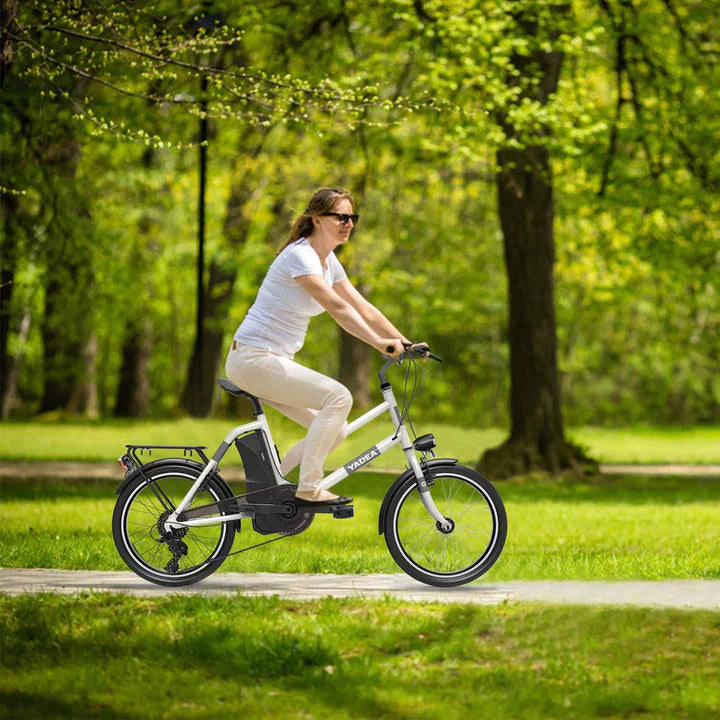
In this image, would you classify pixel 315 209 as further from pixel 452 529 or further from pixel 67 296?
pixel 67 296

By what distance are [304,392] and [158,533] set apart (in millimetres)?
1183

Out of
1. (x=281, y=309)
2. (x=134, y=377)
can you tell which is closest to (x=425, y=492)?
(x=281, y=309)

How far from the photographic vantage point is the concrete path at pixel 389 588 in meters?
6.92

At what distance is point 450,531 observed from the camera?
7.14 m

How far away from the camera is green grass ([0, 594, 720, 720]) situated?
17.9 ft

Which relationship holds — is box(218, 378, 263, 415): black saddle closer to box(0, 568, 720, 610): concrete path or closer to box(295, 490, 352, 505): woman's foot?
box(295, 490, 352, 505): woman's foot

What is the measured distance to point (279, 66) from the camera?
17.4 m

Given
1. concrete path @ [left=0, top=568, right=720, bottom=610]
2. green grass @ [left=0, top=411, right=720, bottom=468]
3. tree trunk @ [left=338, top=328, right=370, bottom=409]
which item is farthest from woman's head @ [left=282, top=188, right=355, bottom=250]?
tree trunk @ [left=338, top=328, right=370, bottom=409]

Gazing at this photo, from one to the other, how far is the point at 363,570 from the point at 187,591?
1.51m

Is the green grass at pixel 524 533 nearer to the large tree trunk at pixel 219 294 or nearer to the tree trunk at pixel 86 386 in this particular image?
the large tree trunk at pixel 219 294

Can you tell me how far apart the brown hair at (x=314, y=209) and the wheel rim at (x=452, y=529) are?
1517mm

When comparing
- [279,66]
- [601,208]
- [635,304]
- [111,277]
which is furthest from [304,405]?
[635,304]

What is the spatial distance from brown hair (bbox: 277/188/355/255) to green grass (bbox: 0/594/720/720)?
2018 mm

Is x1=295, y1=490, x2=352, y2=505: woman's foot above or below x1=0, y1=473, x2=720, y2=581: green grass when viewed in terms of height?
above
